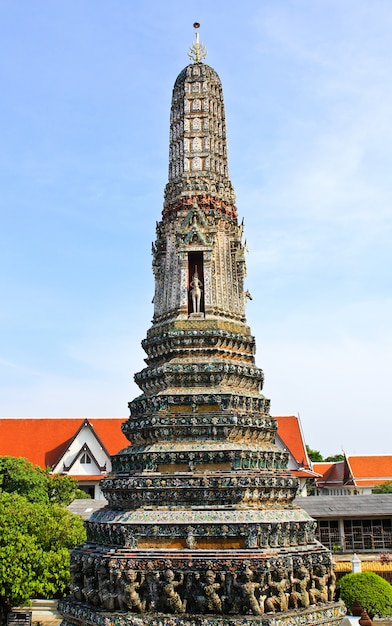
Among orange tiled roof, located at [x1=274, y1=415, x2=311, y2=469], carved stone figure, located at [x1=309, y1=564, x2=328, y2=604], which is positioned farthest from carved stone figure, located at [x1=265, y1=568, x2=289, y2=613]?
orange tiled roof, located at [x1=274, y1=415, x2=311, y2=469]

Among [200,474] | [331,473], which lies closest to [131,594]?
[200,474]

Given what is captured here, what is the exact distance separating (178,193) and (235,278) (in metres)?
2.60

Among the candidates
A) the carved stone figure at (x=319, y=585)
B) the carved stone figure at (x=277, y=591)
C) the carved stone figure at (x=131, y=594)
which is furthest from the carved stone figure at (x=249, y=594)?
the carved stone figure at (x=131, y=594)

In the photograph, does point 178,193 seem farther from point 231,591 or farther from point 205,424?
point 231,591

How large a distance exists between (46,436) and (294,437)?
1524 cm

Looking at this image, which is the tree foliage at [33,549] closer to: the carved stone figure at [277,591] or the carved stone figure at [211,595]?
the carved stone figure at [211,595]

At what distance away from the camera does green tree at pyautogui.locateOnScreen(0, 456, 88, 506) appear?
85.8 feet

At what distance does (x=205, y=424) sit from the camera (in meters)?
12.0

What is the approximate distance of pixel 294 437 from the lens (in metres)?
37.5

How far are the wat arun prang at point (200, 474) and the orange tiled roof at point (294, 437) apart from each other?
75.1 feet

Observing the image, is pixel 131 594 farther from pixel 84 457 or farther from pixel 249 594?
pixel 84 457

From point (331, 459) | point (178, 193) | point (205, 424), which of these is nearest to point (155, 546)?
point (205, 424)

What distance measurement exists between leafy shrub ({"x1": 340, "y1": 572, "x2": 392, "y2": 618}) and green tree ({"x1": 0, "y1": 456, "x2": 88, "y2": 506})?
13740mm

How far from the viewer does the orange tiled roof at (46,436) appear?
34384 millimetres
